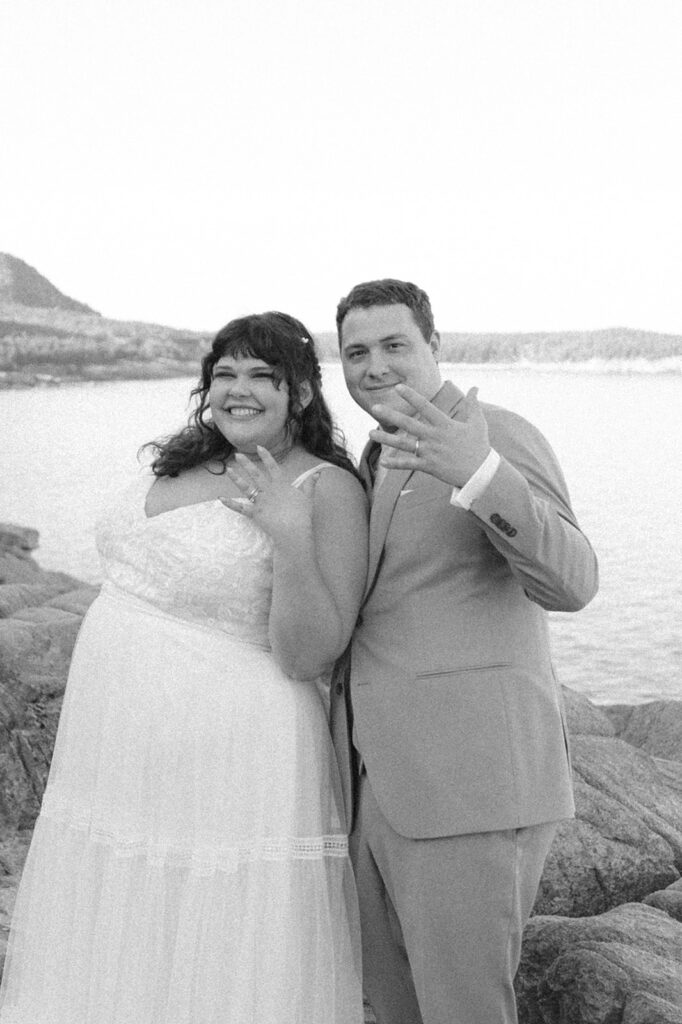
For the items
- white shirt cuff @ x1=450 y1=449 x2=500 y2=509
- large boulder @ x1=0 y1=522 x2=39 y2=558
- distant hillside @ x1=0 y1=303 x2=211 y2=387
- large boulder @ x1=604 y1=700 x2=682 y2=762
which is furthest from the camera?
large boulder @ x1=0 y1=522 x2=39 y2=558

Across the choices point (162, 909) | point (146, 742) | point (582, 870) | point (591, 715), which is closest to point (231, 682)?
point (146, 742)

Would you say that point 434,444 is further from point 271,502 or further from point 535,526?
point 271,502

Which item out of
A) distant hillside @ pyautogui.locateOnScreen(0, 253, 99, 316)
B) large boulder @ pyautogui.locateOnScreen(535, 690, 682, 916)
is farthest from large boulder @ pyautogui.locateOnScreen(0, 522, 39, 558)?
large boulder @ pyautogui.locateOnScreen(535, 690, 682, 916)

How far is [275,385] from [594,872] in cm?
186

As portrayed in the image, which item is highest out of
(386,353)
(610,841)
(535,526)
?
(386,353)

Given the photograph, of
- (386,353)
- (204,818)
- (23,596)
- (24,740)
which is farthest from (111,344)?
(204,818)

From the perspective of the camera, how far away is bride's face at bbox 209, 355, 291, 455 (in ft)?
6.57

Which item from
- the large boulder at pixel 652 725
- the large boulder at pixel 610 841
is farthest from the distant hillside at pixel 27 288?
the large boulder at pixel 610 841

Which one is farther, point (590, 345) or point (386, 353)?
point (590, 345)

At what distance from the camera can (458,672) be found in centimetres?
179

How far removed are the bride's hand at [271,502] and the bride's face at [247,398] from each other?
0.46 feet

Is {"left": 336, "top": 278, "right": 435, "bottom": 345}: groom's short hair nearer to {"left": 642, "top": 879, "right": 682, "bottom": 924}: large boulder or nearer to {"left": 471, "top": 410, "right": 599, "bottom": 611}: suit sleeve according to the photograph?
{"left": 471, "top": 410, "right": 599, "bottom": 611}: suit sleeve

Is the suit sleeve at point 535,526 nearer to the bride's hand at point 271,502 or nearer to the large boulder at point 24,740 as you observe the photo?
the bride's hand at point 271,502

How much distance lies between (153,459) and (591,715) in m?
3.04
